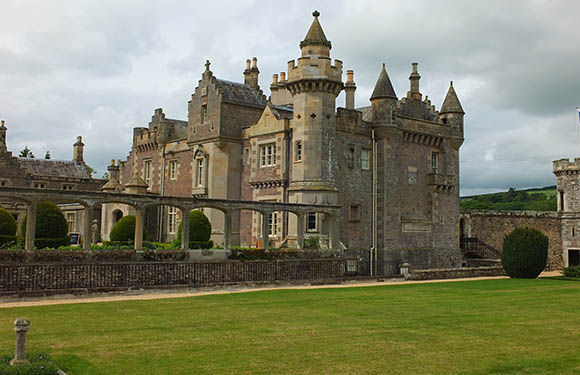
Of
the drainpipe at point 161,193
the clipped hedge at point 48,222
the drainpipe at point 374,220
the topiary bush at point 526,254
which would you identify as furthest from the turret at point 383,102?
the clipped hedge at point 48,222

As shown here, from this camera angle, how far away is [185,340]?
1207cm

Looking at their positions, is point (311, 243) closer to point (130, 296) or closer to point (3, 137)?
point (130, 296)

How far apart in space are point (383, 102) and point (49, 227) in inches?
824

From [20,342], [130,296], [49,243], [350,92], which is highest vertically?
[350,92]

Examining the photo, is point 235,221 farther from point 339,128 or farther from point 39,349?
point 39,349

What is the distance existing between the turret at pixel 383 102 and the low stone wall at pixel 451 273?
32.1 feet

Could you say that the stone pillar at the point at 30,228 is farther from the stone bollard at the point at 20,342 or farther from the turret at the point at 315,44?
the turret at the point at 315,44

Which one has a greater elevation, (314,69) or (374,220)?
(314,69)

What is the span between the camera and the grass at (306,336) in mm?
10156

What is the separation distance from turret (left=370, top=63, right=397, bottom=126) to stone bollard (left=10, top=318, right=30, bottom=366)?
97.0 feet

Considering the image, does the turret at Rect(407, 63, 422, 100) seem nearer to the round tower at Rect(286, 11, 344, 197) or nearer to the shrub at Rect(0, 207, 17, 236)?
the round tower at Rect(286, 11, 344, 197)

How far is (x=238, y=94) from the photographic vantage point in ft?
125

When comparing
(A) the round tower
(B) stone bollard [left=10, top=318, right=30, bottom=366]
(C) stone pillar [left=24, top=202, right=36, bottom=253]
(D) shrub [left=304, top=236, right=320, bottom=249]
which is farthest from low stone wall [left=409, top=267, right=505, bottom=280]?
(B) stone bollard [left=10, top=318, right=30, bottom=366]

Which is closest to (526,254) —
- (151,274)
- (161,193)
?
(151,274)
